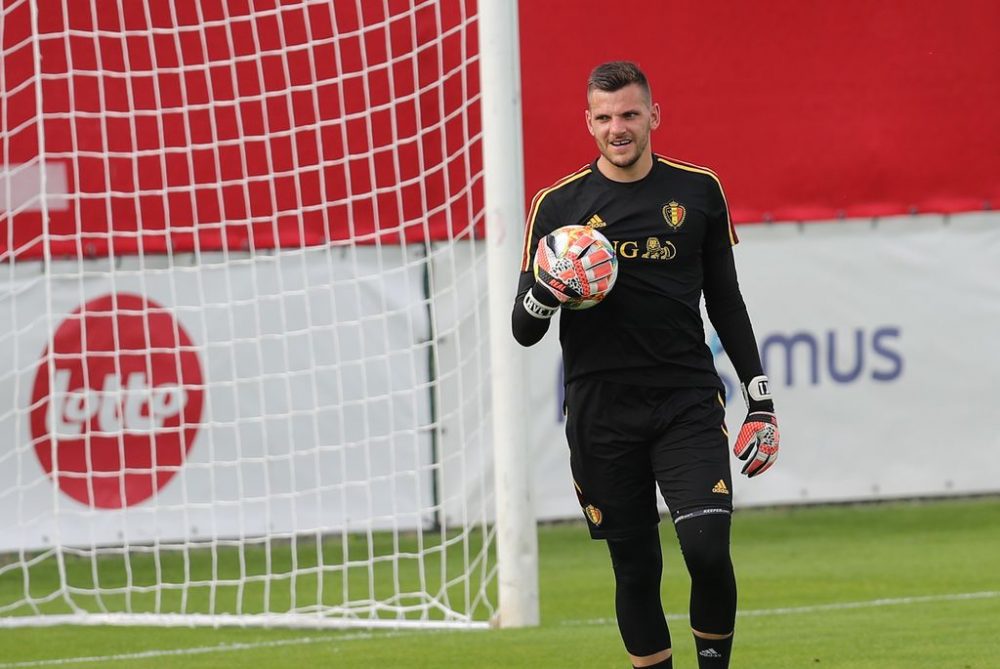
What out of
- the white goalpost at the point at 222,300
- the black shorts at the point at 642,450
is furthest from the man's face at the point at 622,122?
the white goalpost at the point at 222,300

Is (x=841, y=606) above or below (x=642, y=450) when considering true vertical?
below

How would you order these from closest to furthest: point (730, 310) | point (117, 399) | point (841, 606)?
point (730, 310)
point (841, 606)
point (117, 399)

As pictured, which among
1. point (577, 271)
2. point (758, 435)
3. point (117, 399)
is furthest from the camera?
point (117, 399)

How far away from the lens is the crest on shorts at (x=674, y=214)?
189 inches

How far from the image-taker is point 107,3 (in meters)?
8.80

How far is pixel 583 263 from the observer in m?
4.55

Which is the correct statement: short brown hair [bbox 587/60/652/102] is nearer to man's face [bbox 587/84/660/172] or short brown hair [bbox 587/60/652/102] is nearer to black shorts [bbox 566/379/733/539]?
man's face [bbox 587/84/660/172]

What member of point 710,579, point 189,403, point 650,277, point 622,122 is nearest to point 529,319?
point 650,277

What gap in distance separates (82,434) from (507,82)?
3466 mm

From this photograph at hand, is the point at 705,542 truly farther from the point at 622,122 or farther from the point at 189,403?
the point at 189,403

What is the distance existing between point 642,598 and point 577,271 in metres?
1.05

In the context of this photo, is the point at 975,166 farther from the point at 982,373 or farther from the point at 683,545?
the point at 683,545

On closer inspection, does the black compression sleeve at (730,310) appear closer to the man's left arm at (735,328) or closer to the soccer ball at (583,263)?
the man's left arm at (735,328)

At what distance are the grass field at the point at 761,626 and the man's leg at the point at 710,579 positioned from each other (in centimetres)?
137
